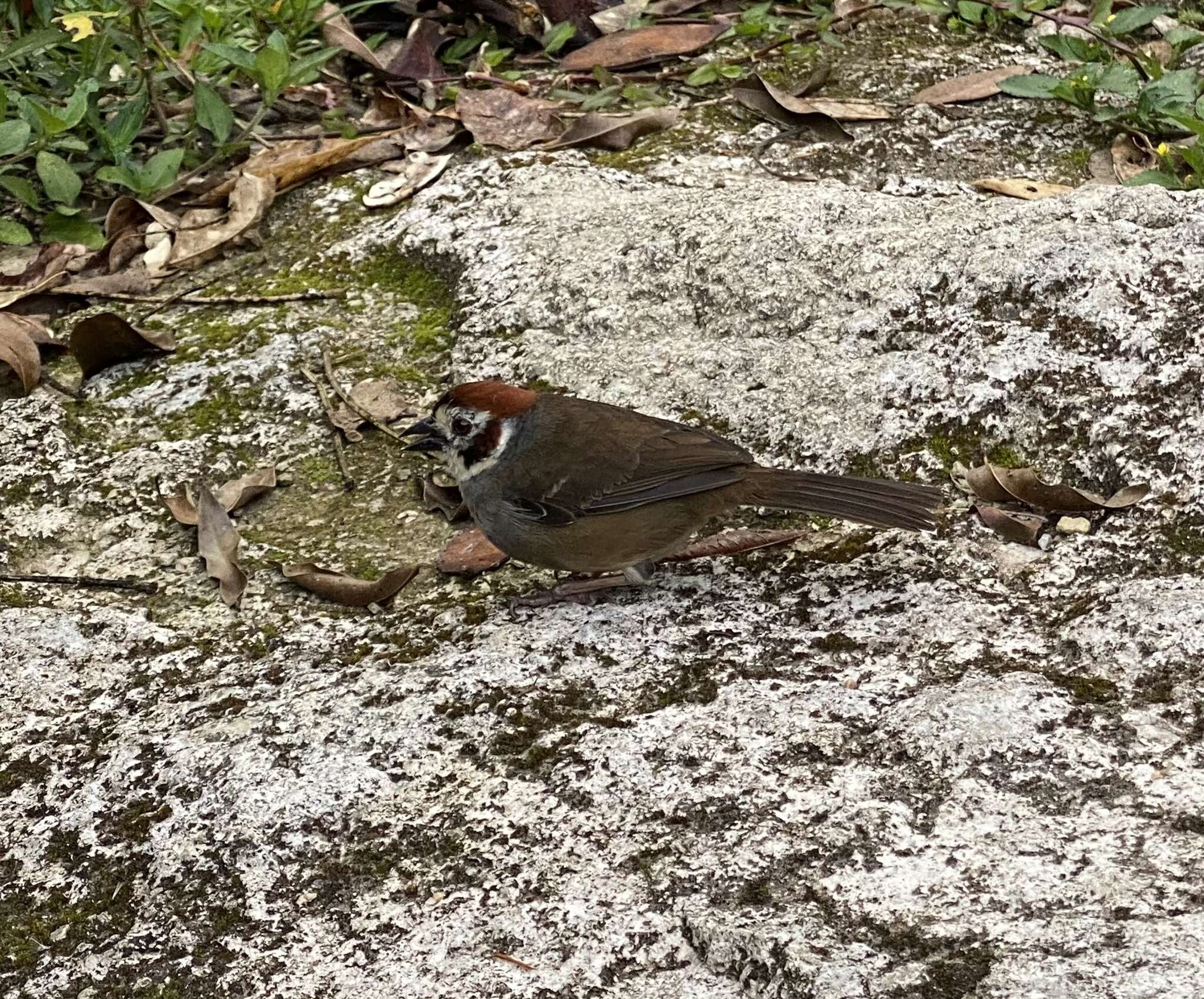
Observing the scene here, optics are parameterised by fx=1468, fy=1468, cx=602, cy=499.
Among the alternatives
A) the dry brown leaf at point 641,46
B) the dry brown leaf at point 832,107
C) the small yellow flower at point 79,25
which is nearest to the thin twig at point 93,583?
the small yellow flower at point 79,25

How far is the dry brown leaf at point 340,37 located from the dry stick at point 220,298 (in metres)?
1.71

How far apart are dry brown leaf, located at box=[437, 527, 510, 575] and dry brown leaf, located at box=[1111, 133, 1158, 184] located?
296cm

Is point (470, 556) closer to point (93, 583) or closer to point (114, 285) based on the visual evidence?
point (93, 583)

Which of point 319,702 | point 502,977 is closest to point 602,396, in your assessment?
point 319,702

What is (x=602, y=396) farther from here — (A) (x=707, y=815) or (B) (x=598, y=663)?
(A) (x=707, y=815)

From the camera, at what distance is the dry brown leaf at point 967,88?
20.7ft

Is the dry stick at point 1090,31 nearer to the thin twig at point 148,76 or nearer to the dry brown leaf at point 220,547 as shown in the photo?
the thin twig at point 148,76

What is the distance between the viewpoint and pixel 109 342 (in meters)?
5.28

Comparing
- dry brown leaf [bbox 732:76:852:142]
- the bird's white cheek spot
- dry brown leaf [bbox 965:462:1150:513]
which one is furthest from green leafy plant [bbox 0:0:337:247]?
dry brown leaf [bbox 965:462:1150:513]

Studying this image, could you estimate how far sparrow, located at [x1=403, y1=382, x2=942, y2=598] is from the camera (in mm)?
4473

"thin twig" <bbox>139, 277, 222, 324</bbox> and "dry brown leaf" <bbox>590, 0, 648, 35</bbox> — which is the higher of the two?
"dry brown leaf" <bbox>590, 0, 648, 35</bbox>

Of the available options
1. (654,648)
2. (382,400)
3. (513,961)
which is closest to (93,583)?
(382,400)

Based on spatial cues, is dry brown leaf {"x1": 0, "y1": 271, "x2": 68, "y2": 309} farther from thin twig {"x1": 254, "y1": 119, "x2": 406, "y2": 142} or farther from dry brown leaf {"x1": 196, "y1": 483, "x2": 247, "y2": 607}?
dry brown leaf {"x1": 196, "y1": 483, "x2": 247, "y2": 607}

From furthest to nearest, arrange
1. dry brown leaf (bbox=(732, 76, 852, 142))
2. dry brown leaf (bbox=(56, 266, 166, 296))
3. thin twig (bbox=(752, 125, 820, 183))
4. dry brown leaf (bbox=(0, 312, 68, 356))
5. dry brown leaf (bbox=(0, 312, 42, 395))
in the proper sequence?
dry brown leaf (bbox=(732, 76, 852, 142))
thin twig (bbox=(752, 125, 820, 183))
dry brown leaf (bbox=(56, 266, 166, 296))
dry brown leaf (bbox=(0, 312, 68, 356))
dry brown leaf (bbox=(0, 312, 42, 395))
